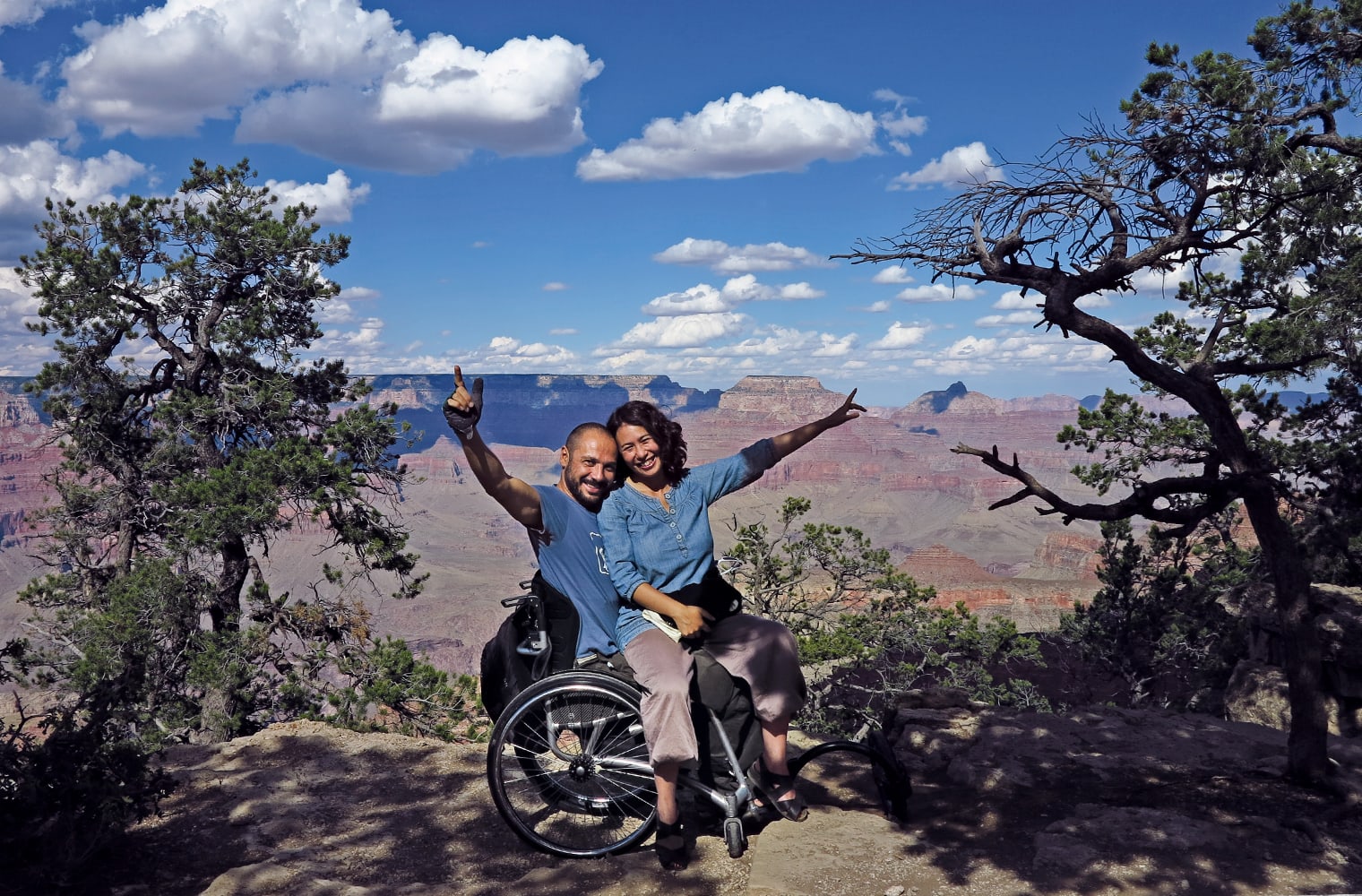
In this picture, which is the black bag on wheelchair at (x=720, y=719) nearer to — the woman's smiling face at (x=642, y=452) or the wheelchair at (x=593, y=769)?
the wheelchair at (x=593, y=769)

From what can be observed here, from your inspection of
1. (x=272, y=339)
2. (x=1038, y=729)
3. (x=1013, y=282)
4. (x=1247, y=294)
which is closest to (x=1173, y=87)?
(x=1013, y=282)

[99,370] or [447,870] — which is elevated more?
[99,370]

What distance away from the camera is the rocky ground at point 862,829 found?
3.79 m

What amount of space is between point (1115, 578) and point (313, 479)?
1886 cm

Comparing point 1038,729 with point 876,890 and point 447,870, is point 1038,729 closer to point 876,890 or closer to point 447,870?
point 876,890

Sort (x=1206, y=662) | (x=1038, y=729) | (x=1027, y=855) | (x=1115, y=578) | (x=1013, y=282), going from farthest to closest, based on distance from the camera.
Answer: (x=1115, y=578) < (x=1206, y=662) < (x=1038, y=729) < (x=1013, y=282) < (x=1027, y=855)

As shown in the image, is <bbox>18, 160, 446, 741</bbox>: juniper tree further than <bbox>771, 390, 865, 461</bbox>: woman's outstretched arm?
Yes

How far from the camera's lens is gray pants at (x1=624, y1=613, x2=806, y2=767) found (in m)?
3.76

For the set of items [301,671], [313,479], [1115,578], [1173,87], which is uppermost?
[1173,87]

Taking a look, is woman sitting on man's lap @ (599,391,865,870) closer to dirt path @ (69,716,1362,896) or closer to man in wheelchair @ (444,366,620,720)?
man in wheelchair @ (444,366,620,720)

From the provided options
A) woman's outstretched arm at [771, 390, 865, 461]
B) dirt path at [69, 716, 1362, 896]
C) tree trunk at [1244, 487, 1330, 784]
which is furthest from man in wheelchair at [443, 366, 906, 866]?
tree trunk at [1244, 487, 1330, 784]

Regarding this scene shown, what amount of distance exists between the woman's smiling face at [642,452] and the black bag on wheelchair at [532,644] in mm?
655

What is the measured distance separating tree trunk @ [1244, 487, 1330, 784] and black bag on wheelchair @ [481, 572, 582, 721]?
11.5 feet

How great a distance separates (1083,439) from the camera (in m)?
15.3
